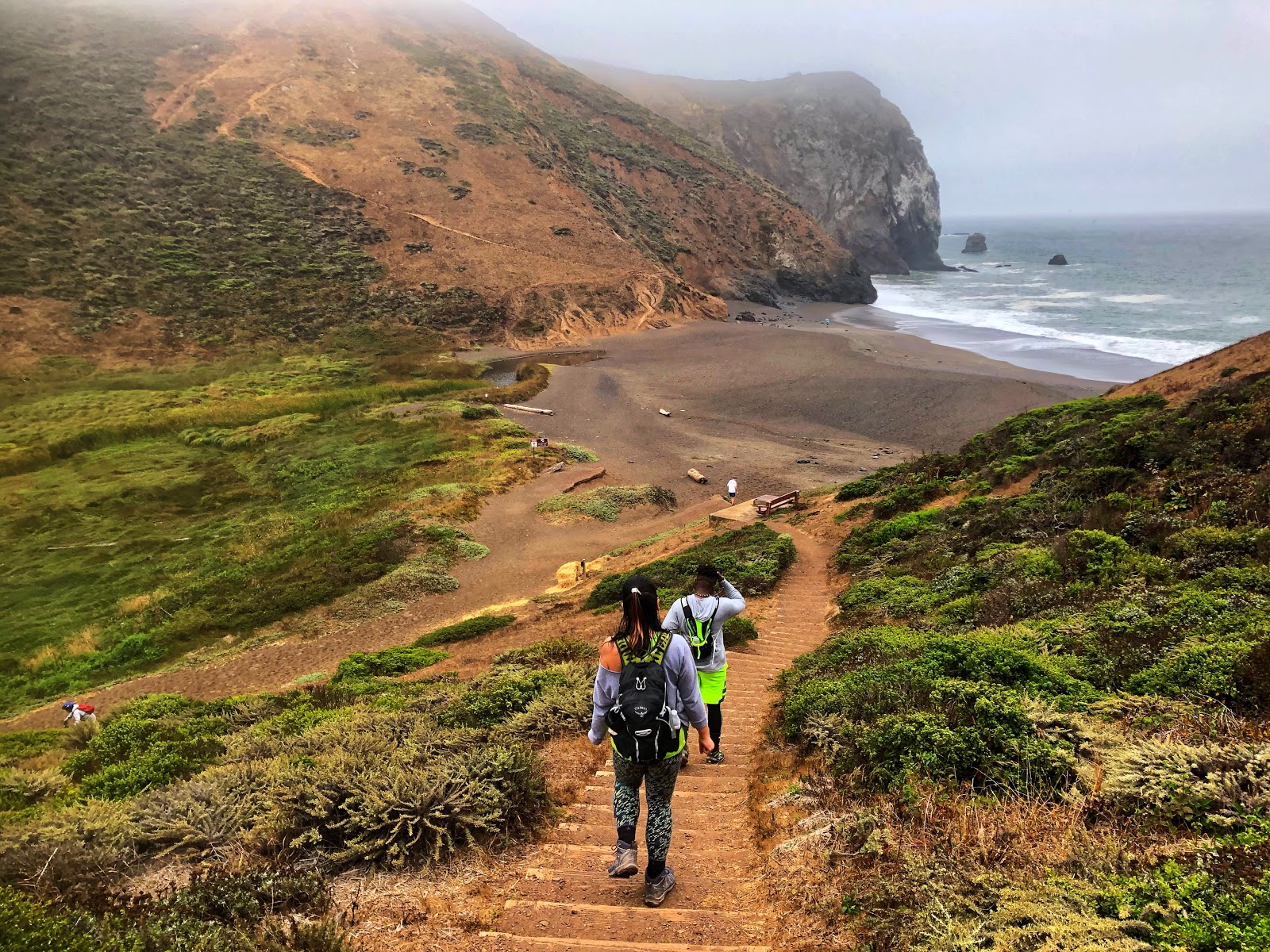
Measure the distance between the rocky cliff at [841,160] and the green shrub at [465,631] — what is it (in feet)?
324

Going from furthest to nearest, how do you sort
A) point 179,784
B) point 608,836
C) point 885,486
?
point 885,486, point 179,784, point 608,836

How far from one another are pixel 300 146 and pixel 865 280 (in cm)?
5524

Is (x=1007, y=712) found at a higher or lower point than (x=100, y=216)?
lower

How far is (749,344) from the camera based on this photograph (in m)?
45.4

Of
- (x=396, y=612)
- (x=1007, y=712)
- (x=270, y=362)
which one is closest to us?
(x=1007, y=712)

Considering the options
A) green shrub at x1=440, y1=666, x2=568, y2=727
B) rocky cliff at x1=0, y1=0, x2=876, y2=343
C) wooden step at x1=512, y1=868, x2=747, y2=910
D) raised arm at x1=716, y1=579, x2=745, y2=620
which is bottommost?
green shrub at x1=440, y1=666, x2=568, y2=727

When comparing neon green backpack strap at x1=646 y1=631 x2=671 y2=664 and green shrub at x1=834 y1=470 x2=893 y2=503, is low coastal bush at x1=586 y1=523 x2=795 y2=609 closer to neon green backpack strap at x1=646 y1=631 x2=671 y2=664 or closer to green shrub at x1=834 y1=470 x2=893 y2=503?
green shrub at x1=834 y1=470 x2=893 y2=503

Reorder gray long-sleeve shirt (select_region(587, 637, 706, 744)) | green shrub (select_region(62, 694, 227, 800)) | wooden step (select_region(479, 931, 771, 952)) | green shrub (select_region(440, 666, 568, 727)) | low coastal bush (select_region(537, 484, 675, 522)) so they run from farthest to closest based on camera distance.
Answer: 1. low coastal bush (select_region(537, 484, 675, 522))
2. green shrub (select_region(440, 666, 568, 727))
3. green shrub (select_region(62, 694, 227, 800))
4. gray long-sleeve shirt (select_region(587, 637, 706, 744))
5. wooden step (select_region(479, 931, 771, 952))

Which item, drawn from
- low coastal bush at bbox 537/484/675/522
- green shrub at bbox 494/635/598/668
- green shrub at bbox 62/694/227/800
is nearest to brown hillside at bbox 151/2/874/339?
low coastal bush at bbox 537/484/675/522

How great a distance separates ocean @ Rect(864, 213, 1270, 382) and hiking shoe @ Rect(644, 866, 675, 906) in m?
41.1

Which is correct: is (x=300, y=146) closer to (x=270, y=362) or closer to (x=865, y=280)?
(x=270, y=362)

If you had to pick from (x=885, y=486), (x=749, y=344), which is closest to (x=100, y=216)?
(x=749, y=344)

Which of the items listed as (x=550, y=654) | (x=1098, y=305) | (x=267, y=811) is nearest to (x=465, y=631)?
(x=550, y=654)

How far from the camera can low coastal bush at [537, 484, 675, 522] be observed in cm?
2103
